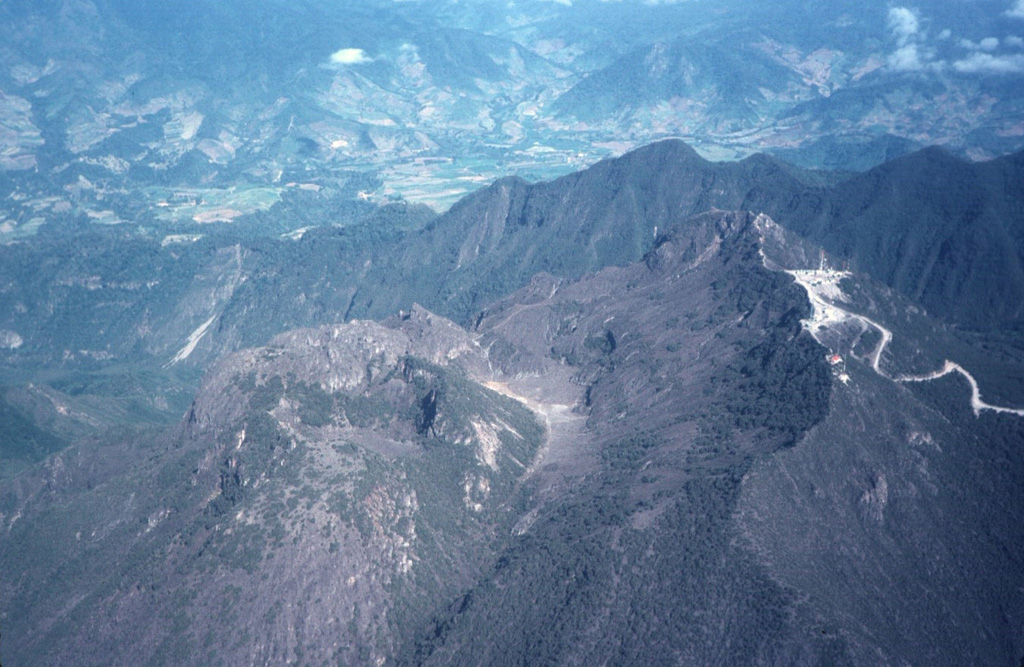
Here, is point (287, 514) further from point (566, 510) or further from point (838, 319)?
point (838, 319)

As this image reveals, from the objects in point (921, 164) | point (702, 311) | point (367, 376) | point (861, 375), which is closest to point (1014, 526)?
point (861, 375)

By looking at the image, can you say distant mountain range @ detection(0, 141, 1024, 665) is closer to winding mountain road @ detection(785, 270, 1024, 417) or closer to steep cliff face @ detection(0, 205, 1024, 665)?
steep cliff face @ detection(0, 205, 1024, 665)

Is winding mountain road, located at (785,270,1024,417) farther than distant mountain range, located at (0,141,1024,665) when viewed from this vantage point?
Yes

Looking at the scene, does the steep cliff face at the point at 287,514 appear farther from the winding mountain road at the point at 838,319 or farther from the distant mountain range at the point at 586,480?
the winding mountain road at the point at 838,319

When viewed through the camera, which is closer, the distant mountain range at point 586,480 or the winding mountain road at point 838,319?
the distant mountain range at point 586,480

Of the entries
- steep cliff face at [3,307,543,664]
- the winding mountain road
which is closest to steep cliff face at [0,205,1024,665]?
steep cliff face at [3,307,543,664]

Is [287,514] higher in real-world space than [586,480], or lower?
higher

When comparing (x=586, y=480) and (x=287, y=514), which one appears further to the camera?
(x=586, y=480)

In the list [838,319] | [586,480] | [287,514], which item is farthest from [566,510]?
[838,319]

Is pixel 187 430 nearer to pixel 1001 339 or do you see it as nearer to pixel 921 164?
pixel 1001 339

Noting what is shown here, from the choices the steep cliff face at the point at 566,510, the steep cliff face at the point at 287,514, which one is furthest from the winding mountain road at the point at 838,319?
the steep cliff face at the point at 287,514

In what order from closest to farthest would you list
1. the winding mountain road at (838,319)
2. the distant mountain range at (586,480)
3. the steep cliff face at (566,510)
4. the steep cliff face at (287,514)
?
the steep cliff face at (566,510)
the distant mountain range at (586,480)
the steep cliff face at (287,514)
the winding mountain road at (838,319)
